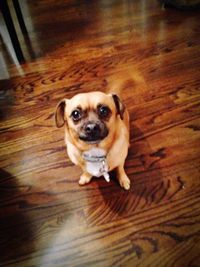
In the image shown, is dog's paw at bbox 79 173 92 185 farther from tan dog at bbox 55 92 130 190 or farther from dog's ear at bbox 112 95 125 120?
dog's ear at bbox 112 95 125 120

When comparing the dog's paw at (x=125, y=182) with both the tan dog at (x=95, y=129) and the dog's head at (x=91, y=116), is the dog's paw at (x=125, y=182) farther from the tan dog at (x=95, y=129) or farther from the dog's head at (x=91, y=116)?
the dog's head at (x=91, y=116)

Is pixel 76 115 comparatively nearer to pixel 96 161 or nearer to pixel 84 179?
pixel 96 161

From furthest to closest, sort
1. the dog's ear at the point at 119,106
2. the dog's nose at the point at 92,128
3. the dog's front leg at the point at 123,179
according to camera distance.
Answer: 1. the dog's front leg at the point at 123,179
2. the dog's ear at the point at 119,106
3. the dog's nose at the point at 92,128

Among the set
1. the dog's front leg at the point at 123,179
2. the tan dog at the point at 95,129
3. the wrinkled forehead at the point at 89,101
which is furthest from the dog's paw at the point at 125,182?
the wrinkled forehead at the point at 89,101

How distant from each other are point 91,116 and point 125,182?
384mm

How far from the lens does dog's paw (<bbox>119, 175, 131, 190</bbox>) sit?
3.90ft

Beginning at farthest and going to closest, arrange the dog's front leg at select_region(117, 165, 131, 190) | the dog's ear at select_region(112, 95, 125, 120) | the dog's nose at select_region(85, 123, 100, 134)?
the dog's front leg at select_region(117, 165, 131, 190)
the dog's ear at select_region(112, 95, 125, 120)
the dog's nose at select_region(85, 123, 100, 134)

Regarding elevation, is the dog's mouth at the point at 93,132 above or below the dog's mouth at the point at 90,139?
above

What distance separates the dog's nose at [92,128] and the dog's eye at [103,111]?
0.27 feet

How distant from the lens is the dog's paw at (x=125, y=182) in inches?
46.8

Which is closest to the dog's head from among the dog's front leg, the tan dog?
the tan dog

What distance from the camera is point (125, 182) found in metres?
1.19

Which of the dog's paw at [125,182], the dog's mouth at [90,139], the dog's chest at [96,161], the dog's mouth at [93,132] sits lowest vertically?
the dog's paw at [125,182]

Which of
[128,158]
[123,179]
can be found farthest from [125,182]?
[128,158]
